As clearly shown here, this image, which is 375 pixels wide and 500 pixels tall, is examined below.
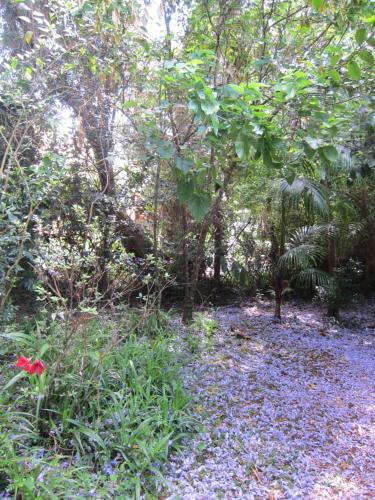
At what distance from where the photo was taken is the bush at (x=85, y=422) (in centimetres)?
166

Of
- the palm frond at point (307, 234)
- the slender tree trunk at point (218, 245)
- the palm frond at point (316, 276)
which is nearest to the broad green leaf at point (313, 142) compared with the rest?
the slender tree trunk at point (218, 245)

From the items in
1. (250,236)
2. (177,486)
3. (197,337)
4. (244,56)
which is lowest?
(177,486)

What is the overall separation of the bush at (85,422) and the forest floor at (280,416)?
0.62 feet

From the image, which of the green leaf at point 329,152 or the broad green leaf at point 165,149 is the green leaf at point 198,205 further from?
the green leaf at point 329,152

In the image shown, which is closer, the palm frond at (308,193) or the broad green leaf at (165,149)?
the broad green leaf at (165,149)

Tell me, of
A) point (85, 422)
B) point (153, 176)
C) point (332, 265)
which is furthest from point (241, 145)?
point (332, 265)

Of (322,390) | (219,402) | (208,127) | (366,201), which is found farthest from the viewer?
(366,201)

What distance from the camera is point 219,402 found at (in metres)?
2.56

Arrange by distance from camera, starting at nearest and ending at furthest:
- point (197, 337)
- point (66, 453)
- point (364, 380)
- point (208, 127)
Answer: point (208, 127) → point (66, 453) → point (364, 380) → point (197, 337)

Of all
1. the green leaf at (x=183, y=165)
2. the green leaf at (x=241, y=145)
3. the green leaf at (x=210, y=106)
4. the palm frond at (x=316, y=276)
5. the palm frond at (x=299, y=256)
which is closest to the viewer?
the green leaf at (x=210, y=106)

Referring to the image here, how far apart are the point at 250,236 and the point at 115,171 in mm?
2052

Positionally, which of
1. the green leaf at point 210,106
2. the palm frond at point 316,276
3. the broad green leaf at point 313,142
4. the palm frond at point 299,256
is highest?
the green leaf at point 210,106

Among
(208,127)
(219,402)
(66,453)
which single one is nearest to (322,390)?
(219,402)

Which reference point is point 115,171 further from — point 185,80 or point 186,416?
point 186,416
